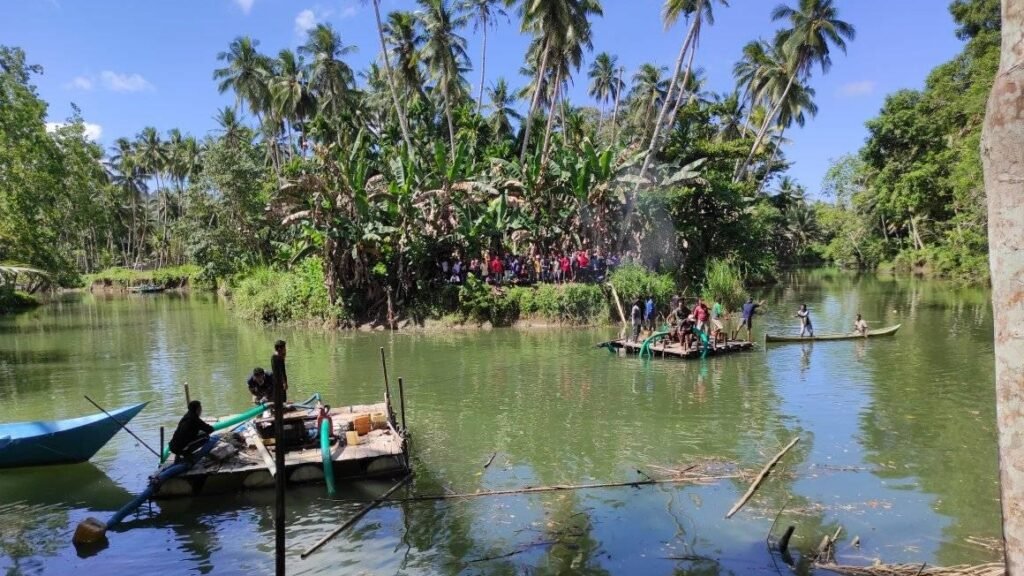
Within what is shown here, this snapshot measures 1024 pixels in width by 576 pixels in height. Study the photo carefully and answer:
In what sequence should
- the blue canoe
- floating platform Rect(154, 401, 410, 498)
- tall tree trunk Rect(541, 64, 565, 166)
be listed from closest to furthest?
floating platform Rect(154, 401, 410, 498) → the blue canoe → tall tree trunk Rect(541, 64, 565, 166)

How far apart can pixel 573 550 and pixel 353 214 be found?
21.1 m

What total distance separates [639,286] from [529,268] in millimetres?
4802

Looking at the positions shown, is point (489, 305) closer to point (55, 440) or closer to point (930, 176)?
point (55, 440)

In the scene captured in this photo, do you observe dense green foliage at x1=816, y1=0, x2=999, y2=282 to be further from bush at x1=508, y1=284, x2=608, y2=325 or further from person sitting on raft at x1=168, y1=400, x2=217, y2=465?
person sitting on raft at x1=168, y1=400, x2=217, y2=465

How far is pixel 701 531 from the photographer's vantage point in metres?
8.10

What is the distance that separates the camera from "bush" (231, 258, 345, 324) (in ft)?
93.0

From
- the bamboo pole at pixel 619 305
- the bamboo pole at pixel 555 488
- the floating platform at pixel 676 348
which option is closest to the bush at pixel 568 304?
the bamboo pole at pixel 619 305

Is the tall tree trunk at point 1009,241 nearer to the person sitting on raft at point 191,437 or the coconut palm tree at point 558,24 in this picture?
the person sitting on raft at point 191,437

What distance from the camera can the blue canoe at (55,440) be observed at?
10.5 meters

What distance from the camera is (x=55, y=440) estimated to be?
1060 cm

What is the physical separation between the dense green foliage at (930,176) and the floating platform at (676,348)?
14656 mm

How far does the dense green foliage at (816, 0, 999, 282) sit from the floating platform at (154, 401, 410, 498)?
2667 centimetres

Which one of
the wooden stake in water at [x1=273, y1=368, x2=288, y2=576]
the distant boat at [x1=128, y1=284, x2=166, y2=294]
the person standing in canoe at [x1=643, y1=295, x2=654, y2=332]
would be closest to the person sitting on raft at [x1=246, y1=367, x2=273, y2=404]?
the wooden stake in water at [x1=273, y1=368, x2=288, y2=576]

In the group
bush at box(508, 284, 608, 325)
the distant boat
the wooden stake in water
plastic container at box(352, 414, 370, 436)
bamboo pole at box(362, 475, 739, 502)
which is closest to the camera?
the wooden stake in water
